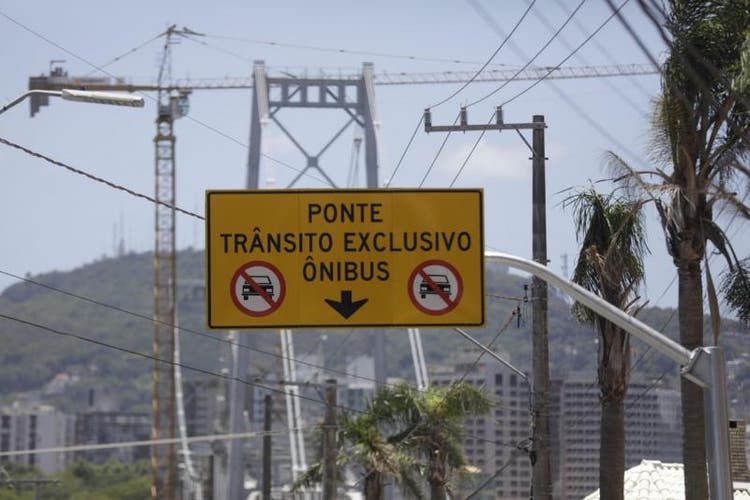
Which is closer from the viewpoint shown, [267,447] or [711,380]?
[711,380]

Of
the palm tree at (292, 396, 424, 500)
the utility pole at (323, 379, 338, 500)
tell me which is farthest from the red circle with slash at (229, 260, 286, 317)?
the utility pole at (323, 379, 338, 500)

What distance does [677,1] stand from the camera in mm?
24984

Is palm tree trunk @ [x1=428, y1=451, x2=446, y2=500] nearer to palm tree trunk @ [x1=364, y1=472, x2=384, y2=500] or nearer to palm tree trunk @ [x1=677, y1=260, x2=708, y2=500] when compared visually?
palm tree trunk @ [x1=364, y1=472, x2=384, y2=500]

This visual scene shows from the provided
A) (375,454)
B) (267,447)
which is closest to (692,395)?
(375,454)

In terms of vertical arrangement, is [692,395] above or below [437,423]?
below

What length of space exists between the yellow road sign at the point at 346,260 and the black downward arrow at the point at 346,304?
1cm

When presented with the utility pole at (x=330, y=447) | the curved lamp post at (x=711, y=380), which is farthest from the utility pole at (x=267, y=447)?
the curved lamp post at (x=711, y=380)

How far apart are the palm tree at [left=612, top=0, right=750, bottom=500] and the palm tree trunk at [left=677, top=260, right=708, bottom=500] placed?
0.6 inches

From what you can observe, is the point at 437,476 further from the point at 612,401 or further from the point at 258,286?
the point at 258,286

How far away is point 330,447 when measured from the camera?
42.2 m

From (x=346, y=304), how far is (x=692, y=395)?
7.32 meters

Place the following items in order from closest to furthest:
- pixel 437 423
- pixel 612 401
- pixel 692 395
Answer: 1. pixel 692 395
2. pixel 612 401
3. pixel 437 423

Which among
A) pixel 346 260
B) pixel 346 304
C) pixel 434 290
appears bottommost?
pixel 346 304

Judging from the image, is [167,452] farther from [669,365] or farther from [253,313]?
[253,313]
